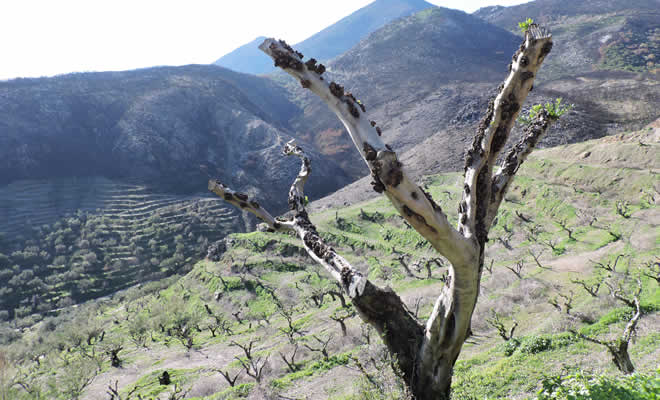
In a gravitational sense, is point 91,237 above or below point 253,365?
below

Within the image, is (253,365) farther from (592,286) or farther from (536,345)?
(592,286)

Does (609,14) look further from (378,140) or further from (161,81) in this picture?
(378,140)

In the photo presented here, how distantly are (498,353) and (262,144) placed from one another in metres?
133

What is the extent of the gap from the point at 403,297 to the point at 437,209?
99.7 ft

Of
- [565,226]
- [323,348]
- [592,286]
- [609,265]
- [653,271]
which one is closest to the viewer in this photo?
[653,271]

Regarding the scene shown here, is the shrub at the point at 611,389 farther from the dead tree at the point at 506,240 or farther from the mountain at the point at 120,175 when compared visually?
the mountain at the point at 120,175

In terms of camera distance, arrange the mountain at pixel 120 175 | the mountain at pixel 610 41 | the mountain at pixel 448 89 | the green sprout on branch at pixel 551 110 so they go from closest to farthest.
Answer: the green sprout on branch at pixel 551 110 < the mountain at pixel 448 89 < the mountain at pixel 120 175 < the mountain at pixel 610 41

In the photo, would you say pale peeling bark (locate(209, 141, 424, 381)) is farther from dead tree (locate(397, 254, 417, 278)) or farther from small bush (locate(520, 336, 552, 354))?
dead tree (locate(397, 254, 417, 278))

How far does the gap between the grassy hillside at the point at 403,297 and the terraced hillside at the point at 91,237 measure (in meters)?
14.6

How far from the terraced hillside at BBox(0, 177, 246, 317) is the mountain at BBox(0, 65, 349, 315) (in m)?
0.30

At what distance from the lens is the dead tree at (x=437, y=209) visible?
15.5ft

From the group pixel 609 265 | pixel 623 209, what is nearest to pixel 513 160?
pixel 609 265

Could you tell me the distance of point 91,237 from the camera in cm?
9869

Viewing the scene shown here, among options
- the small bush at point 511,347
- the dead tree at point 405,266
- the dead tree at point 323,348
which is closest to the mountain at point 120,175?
the dead tree at point 405,266
